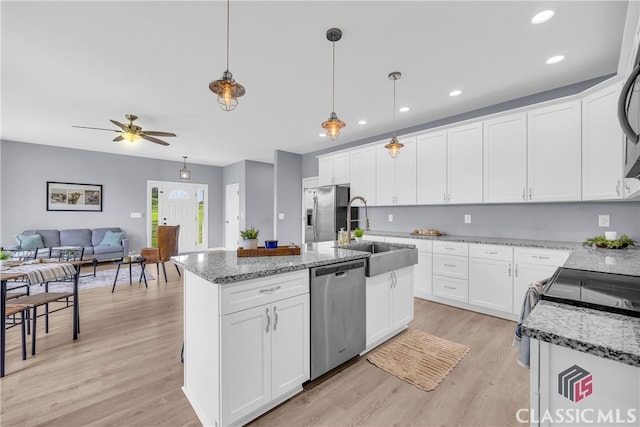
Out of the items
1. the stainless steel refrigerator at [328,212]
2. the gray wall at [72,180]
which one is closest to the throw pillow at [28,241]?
the gray wall at [72,180]

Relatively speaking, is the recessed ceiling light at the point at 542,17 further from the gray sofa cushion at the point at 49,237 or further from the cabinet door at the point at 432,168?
the gray sofa cushion at the point at 49,237

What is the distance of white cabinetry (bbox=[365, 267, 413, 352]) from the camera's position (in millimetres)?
2365

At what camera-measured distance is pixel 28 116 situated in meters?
4.20

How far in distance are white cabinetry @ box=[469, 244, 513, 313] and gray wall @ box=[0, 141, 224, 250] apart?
300 inches

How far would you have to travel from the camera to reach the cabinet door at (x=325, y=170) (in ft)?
18.4

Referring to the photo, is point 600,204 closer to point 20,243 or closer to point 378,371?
point 378,371

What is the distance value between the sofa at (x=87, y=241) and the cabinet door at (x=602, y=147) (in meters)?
7.73

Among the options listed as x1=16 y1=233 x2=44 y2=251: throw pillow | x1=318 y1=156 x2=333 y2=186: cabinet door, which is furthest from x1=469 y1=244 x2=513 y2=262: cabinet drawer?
x1=16 y1=233 x2=44 y2=251: throw pillow

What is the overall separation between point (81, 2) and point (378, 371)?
3460 mm

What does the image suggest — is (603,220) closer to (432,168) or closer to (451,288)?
(451,288)

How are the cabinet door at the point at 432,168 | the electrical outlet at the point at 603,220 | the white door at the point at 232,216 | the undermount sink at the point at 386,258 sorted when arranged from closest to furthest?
the undermount sink at the point at 386,258 < the electrical outlet at the point at 603,220 < the cabinet door at the point at 432,168 < the white door at the point at 232,216

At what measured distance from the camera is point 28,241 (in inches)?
213

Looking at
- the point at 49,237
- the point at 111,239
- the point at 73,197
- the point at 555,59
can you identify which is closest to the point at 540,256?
the point at 555,59

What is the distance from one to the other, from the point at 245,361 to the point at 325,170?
14.9 ft
